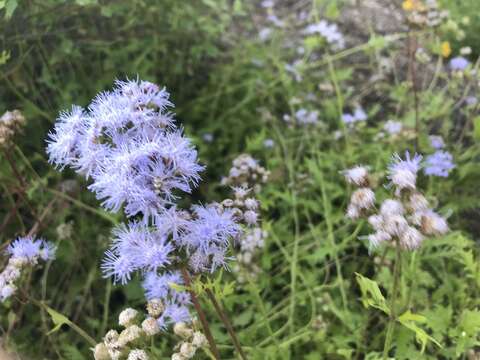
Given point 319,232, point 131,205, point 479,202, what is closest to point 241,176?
point 319,232

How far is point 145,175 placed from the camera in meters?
1.42

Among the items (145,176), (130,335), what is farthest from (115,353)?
(145,176)

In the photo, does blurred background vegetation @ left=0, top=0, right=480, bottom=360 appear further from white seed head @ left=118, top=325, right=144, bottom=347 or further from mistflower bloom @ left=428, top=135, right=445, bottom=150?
white seed head @ left=118, top=325, right=144, bottom=347

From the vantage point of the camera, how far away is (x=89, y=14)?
3.13 meters

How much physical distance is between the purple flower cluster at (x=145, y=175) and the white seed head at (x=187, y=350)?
25 centimetres

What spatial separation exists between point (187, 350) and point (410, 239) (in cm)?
70

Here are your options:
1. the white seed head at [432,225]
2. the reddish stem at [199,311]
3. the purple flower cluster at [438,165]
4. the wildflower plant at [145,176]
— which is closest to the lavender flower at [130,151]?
the wildflower plant at [145,176]

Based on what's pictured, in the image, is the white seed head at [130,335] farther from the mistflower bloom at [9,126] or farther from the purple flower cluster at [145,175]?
the mistflower bloom at [9,126]

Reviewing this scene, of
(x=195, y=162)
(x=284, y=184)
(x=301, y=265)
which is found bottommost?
(x=301, y=265)

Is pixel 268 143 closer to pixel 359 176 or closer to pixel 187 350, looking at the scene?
pixel 359 176

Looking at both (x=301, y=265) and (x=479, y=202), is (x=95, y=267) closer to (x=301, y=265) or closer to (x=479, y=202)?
(x=301, y=265)

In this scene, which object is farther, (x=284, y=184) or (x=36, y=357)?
(x=284, y=184)

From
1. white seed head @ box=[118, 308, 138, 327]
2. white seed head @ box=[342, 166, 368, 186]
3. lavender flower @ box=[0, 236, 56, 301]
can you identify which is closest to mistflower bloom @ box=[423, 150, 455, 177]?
white seed head @ box=[342, 166, 368, 186]

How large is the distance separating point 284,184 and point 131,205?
1696 millimetres
